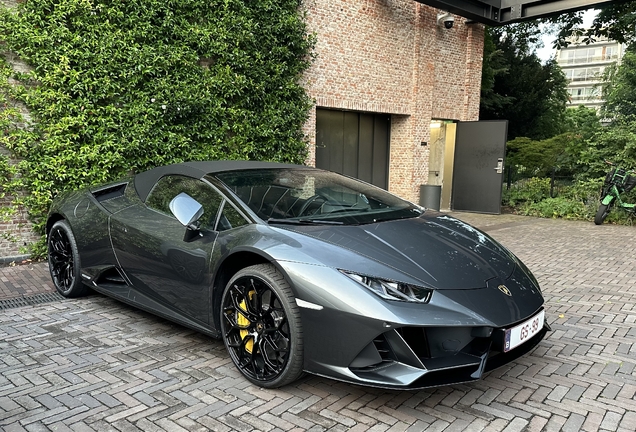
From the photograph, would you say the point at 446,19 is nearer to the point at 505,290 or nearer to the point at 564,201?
the point at 564,201

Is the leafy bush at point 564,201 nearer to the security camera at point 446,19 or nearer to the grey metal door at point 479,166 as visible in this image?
the grey metal door at point 479,166

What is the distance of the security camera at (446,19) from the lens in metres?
11.5

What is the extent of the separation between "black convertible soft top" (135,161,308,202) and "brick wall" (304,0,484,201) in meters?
5.87

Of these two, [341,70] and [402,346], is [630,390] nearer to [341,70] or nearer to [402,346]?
[402,346]

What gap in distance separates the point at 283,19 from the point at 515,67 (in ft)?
60.2

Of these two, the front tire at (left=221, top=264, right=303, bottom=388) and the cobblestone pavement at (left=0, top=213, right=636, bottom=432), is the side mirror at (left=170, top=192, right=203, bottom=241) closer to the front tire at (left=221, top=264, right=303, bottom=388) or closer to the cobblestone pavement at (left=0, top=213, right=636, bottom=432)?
the front tire at (left=221, top=264, right=303, bottom=388)

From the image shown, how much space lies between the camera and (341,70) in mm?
10117

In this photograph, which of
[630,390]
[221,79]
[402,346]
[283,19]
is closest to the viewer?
[402,346]

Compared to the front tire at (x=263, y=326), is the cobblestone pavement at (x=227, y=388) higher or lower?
lower

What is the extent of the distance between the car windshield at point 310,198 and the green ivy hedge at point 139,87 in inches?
157

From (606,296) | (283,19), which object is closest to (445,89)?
(283,19)

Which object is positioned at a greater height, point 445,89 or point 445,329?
point 445,89

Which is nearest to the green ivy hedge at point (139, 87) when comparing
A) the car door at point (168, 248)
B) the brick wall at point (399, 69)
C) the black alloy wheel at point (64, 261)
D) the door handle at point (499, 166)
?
the brick wall at point (399, 69)

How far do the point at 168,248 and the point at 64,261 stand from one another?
6.12 feet
